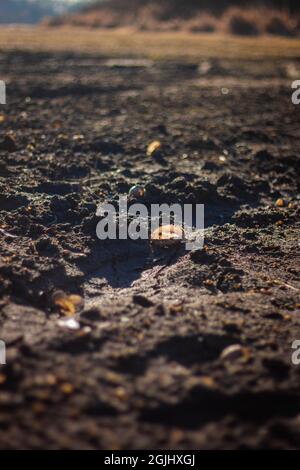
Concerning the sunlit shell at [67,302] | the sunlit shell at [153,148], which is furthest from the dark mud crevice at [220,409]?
the sunlit shell at [153,148]

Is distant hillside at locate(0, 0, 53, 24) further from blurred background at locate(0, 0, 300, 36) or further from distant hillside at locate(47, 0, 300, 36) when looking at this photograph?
distant hillside at locate(47, 0, 300, 36)

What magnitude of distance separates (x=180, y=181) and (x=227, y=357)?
1770mm

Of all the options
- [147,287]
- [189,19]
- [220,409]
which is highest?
[189,19]

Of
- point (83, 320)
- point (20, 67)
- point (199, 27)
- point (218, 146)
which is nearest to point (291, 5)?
point (199, 27)

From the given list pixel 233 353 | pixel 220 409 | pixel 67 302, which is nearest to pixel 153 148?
pixel 67 302

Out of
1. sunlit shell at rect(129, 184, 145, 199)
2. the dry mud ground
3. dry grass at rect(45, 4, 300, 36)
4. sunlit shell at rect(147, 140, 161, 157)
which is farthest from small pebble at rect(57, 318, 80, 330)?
dry grass at rect(45, 4, 300, 36)

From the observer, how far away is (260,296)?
2152 mm

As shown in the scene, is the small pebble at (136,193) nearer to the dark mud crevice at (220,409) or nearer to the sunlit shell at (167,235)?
the sunlit shell at (167,235)

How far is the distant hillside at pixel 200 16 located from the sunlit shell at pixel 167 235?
14527 mm

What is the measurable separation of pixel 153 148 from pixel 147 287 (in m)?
1.88

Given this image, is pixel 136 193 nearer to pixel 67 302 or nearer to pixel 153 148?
pixel 153 148

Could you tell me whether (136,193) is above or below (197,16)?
below

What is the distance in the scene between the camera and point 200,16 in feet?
61.3

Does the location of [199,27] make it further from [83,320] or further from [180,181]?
[83,320]
